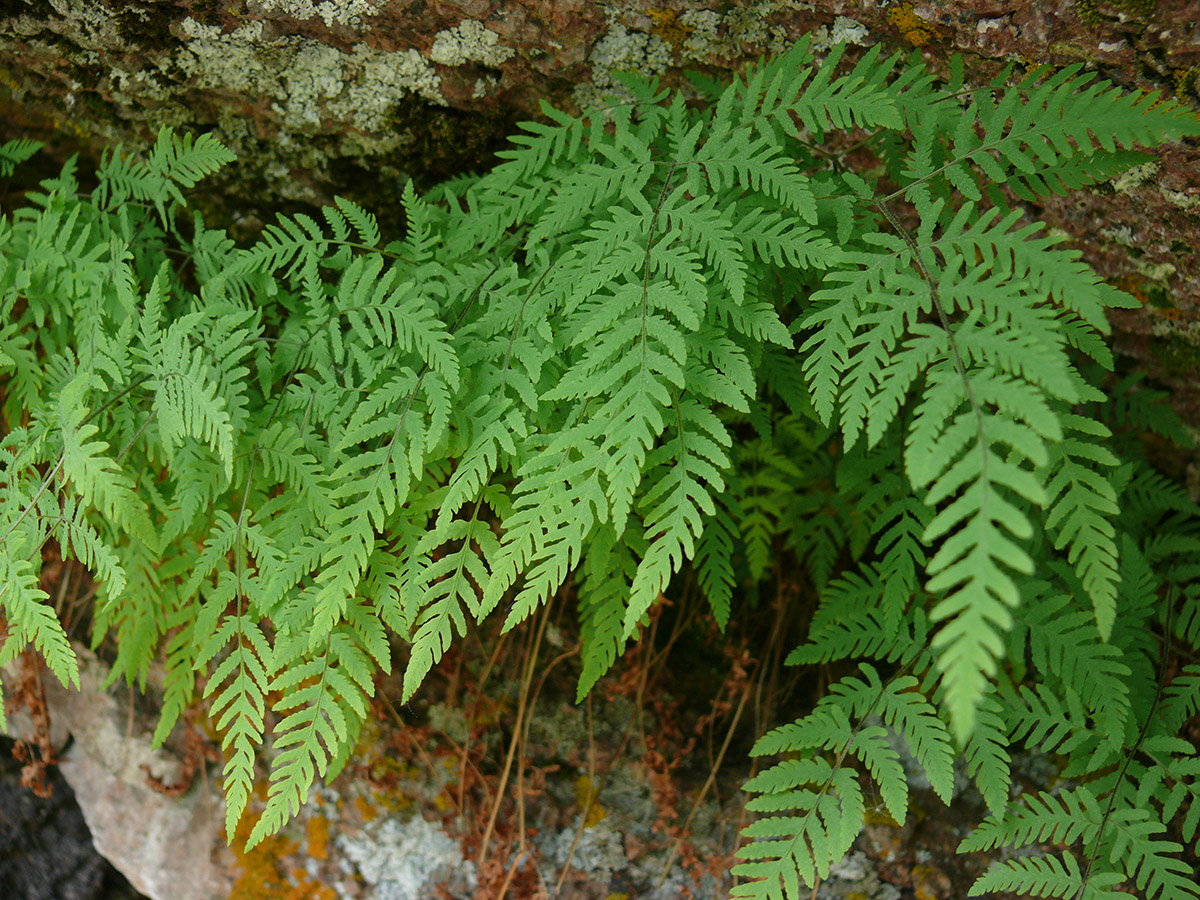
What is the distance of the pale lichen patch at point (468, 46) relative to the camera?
2221 mm

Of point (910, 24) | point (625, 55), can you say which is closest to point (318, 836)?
point (625, 55)

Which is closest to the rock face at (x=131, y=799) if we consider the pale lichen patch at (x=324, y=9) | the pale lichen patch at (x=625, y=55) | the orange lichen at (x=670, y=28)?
the pale lichen patch at (x=324, y=9)

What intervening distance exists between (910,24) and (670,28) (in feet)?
1.98

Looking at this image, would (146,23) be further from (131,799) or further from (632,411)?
(131,799)

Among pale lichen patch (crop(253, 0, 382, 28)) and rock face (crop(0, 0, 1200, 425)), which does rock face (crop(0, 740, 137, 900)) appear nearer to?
rock face (crop(0, 0, 1200, 425))

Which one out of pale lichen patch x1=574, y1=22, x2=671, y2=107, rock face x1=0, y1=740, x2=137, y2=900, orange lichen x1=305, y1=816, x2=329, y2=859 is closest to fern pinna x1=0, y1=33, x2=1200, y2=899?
pale lichen patch x1=574, y1=22, x2=671, y2=107

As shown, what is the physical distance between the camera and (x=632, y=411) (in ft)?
5.39

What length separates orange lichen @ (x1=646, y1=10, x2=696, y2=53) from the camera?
2188mm

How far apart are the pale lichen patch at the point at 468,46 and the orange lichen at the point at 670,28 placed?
388 millimetres

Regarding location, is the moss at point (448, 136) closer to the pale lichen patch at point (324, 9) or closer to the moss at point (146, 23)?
the pale lichen patch at point (324, 9)

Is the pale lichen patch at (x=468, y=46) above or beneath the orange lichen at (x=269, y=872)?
above

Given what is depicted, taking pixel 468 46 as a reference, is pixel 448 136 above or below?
below

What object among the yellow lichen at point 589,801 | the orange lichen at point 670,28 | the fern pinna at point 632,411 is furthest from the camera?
the yellow lichen at point 589,801

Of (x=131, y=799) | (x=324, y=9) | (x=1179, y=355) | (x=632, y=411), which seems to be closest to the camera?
(x=632, y=411)
